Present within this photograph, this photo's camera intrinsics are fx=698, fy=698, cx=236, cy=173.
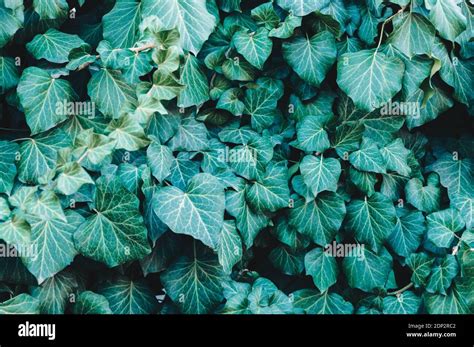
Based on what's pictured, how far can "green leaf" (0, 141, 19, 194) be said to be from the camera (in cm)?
227

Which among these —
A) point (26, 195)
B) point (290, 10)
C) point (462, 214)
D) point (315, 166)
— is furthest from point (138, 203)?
point (462, 214)

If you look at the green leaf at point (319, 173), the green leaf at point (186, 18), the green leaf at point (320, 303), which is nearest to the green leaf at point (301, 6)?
the green leaf at point (186, 18)

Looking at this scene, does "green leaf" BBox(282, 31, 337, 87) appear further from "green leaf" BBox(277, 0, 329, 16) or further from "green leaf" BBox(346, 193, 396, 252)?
"green leaf" BBox(346, 193, 396, 252)

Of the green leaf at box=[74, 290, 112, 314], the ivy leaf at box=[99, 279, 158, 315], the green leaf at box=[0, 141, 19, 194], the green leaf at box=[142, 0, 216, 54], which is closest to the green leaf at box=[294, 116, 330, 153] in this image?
the green leaf at box=[142, 0, 216, 54]

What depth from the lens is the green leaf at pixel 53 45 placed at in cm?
235

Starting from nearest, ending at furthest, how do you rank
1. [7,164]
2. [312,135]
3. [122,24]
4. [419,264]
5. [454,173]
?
[7,164]
[122,24]
[312,135]
[419,264]
[454,173]

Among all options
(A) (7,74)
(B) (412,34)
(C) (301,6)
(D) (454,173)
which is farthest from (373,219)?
(A) (7,74)

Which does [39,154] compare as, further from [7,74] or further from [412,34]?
[412,34]

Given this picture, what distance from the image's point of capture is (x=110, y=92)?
7.59ft

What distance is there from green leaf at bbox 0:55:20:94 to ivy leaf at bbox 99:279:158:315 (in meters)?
0.76

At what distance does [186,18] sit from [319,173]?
707mm

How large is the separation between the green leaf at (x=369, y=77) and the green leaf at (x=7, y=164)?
114 cm

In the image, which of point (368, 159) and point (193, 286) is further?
point (368, 159)

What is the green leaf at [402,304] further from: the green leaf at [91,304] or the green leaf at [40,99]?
the green leaf at [40,99]
